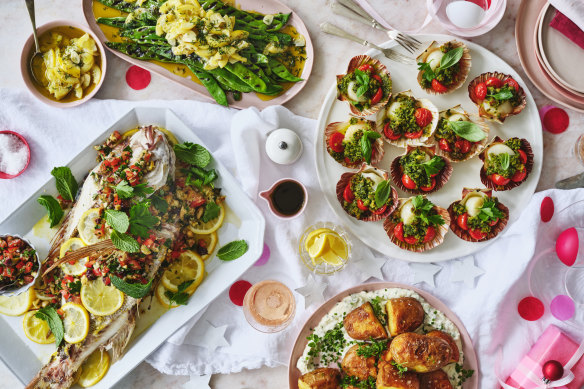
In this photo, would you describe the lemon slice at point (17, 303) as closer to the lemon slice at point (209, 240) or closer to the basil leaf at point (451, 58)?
the lemon slice at point (209, 240)

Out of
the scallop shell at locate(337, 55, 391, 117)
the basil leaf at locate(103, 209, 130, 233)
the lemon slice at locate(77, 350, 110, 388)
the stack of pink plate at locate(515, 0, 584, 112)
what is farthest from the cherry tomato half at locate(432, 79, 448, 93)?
the lemon slice at locate(77, 350, 110, 388)

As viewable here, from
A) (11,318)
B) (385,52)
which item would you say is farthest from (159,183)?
(385,52)

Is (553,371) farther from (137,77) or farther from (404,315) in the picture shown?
(137,77)

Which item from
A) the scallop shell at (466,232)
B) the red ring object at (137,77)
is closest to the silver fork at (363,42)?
the scallop shell at (466,232)

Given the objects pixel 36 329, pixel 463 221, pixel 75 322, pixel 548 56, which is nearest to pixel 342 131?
pixel 463 221

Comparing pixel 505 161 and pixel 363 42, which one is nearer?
pixel 505 161

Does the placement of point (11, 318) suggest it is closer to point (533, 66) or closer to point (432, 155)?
point (432, 155)

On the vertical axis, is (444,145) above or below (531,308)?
above
